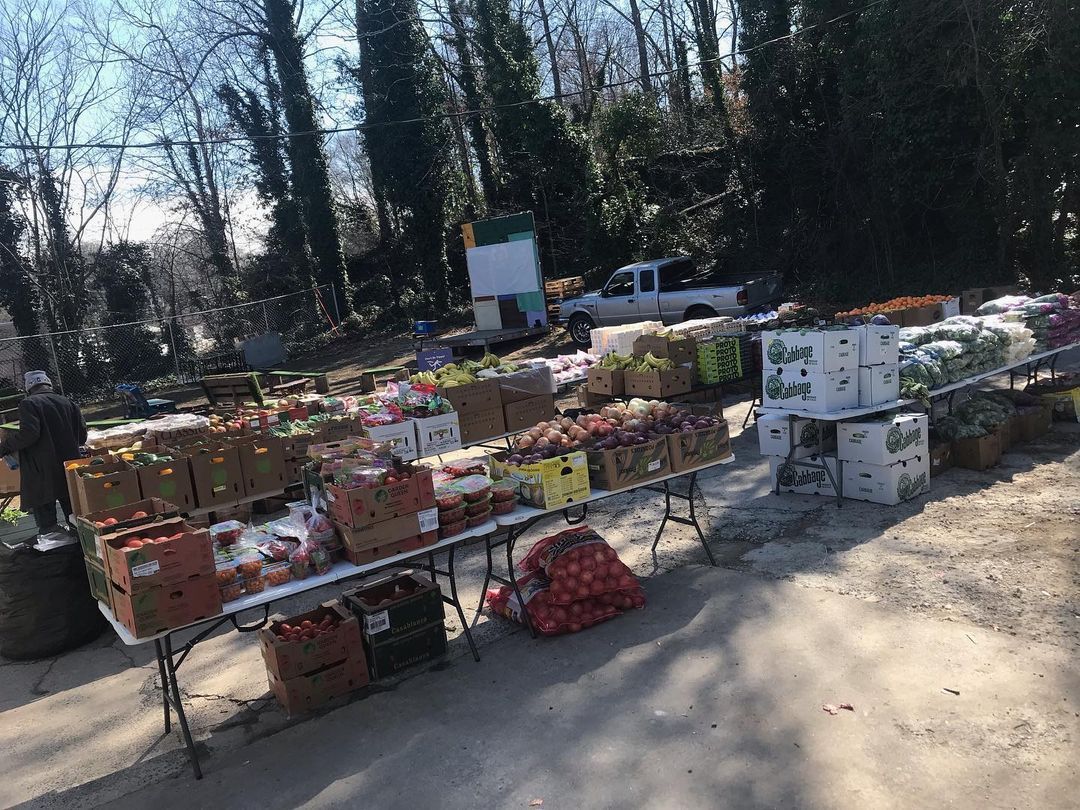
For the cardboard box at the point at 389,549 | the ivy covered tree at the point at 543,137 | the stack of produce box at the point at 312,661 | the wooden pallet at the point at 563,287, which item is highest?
the ivy covered tree at the point at 543,137

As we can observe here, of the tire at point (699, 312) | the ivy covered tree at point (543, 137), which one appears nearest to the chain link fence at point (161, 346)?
the ivy covered tree at point (543, 137)

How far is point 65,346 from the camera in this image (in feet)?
69.9

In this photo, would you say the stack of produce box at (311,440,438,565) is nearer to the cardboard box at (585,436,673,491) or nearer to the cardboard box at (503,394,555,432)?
the cardboard box at (585,436,673,491)

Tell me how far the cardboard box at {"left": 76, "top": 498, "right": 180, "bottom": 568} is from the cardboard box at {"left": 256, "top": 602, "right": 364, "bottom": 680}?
914 millimetres

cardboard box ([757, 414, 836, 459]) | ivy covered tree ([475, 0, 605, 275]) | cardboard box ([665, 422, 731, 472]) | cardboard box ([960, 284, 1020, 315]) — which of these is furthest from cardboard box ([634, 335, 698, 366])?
ivy covered tree ([475, 0, 605, 275])

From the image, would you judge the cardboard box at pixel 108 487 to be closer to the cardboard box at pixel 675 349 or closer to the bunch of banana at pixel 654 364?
the bunch of banana at pixel 654 364

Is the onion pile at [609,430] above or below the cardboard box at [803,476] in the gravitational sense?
above

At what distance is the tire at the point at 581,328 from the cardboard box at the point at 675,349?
22.9ft

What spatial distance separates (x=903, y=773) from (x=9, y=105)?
29823mm

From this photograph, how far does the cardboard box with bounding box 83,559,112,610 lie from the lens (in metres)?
4.02

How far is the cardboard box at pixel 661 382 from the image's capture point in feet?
32.3

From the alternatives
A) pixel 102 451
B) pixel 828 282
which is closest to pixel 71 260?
pixel 102 451

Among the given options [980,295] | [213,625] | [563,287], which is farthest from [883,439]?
[563,287]

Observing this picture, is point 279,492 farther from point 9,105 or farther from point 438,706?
point 9,105
